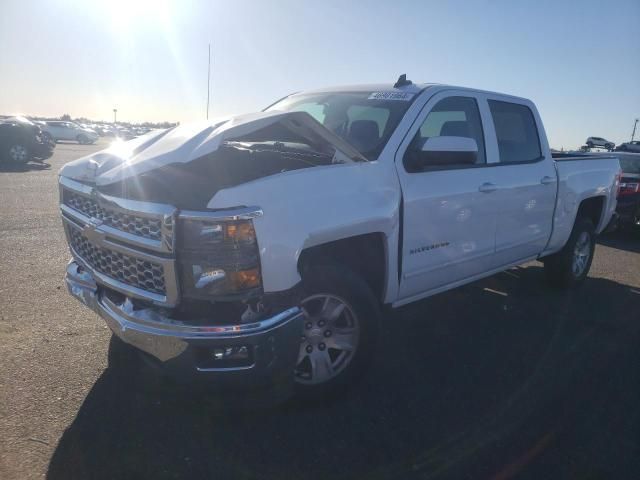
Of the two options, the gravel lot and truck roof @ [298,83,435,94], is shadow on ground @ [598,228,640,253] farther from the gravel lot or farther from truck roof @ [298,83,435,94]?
truck roof @ [298,83,435,94]

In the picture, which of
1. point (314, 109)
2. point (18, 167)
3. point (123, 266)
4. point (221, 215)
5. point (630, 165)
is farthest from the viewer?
point (18, 167)

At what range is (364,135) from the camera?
3.75 m

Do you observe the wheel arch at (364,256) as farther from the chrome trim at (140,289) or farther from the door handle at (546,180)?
the door handle at (546,180)

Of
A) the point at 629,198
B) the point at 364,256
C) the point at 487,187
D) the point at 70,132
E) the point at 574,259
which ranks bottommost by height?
the point at 574,259

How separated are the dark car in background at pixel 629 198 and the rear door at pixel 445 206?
6528 millimetres

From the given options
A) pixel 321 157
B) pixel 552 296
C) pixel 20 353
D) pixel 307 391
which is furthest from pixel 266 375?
pixel 552 296

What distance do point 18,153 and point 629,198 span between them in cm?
1703

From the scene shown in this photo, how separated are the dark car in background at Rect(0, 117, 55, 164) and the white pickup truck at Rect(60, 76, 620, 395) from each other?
1508 cm

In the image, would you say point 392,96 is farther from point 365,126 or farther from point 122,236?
point 122,236

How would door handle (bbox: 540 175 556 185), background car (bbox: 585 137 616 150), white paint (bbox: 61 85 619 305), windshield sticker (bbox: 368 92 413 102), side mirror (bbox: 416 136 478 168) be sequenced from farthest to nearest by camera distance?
background car (bbox: 585 137 616 150)
door handle (bbox: 540 175 556 185)
windshield sticker (bbox: 368 92 413 102)
side mirror (bbox: 416 136 478 168)
white paint (bbox: 61 85 619 305)

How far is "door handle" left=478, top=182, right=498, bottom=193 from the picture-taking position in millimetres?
4024

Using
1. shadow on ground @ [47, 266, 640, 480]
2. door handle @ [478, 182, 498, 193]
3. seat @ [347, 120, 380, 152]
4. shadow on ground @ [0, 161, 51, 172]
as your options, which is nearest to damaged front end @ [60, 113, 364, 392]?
shadow on ground @ [47, 266, 640, 480]

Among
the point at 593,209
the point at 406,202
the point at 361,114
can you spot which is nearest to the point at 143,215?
the point at 406,202

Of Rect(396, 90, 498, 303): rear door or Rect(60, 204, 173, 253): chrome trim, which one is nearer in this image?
Rect(60, 204, 173, 253): chrome trim
